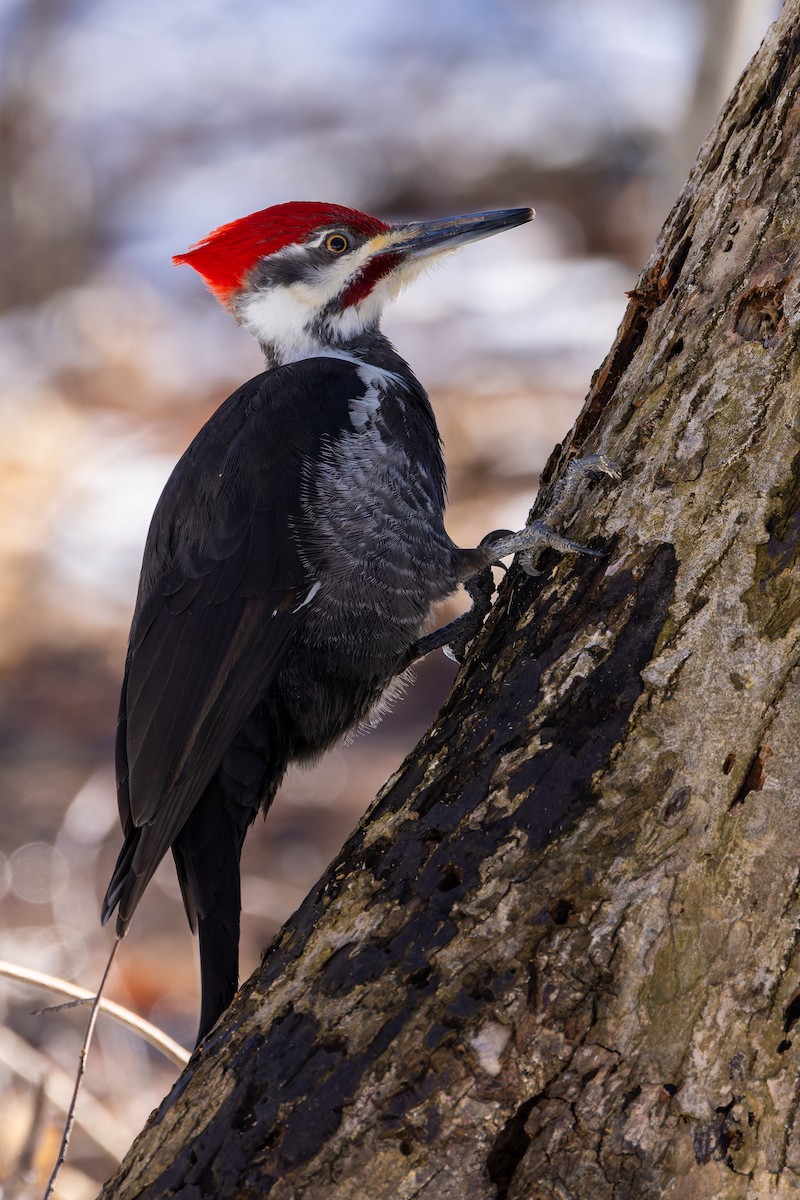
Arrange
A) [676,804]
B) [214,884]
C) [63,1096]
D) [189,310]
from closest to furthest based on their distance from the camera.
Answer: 1. [676,804]
2. [214,884]
3. [63,1096]
4. [189,310]

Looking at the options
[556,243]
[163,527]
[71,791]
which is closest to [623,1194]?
[163,527]

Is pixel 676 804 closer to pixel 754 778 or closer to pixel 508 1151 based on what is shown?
pixel 754 778

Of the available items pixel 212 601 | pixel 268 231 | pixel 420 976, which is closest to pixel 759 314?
pixel 420 976

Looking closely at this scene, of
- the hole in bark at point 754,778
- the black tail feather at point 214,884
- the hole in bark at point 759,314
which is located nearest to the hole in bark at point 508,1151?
the hole in bark at point 754,778

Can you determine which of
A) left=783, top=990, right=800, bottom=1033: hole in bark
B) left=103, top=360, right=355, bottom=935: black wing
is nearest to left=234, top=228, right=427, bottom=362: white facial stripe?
left=103, top=360, right=355, bottom=935: black wing

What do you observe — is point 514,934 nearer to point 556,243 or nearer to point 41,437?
point 41,437

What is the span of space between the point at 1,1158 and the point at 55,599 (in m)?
3.24

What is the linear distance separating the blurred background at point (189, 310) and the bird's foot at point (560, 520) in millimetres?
2161

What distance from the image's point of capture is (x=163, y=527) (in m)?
2.71

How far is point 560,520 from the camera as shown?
6.66 feet

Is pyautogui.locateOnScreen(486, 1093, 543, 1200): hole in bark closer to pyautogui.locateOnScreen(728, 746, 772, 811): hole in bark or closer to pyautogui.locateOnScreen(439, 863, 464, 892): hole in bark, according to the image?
pyautogui.locateOnScreen(439, 863, 464, 892): hole in bark

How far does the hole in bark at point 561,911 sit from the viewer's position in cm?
154

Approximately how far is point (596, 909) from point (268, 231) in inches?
90.3

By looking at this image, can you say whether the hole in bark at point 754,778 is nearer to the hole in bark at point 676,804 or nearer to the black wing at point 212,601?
the hole in bark at point 676,804
